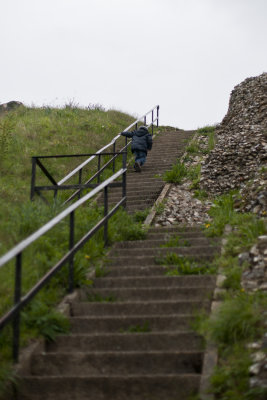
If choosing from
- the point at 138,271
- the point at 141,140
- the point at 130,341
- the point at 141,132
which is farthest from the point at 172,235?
the point at 141,132

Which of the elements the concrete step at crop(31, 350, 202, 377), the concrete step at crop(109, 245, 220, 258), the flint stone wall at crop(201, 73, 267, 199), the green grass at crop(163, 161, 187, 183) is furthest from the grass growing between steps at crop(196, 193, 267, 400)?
the green grass at crop(163, 161, 187, 183)

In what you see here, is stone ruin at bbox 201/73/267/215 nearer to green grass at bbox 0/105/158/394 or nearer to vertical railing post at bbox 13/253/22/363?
green grass at bbox 0/105/158/394

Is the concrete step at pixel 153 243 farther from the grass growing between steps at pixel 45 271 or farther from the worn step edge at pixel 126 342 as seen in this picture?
the worn step edge at pixel 126 342

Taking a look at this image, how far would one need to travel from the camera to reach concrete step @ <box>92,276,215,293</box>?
5613 mm

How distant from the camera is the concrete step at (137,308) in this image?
5051 mm

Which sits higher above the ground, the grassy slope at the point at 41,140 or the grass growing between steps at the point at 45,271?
the grassy slope at the point at 41,140

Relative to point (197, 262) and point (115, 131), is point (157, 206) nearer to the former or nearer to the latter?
point (197, 262)

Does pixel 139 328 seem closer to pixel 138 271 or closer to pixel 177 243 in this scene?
pixel 138 271

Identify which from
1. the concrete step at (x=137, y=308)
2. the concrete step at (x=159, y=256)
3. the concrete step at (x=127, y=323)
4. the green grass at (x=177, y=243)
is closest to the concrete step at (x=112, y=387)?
the concrete step at (x=127, y=323)

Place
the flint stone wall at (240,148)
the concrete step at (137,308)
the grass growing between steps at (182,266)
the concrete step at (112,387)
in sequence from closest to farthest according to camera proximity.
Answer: the concrete step at (112,387) < the concrete step at (137,308) < the grass growing between steps at (182,266) < the flint stone wall at (240,148)

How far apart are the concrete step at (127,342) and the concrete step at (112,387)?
47 centimetres

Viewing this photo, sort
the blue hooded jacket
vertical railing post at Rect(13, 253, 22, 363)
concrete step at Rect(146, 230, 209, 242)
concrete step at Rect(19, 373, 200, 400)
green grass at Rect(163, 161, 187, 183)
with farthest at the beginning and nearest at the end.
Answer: the blue hooded jacket
green grass at Rect(163, 161, 187, 183)
concrete step at Rect(146, 230, 209, 242)
vertical railing post at Rect(13, 253, 22, 363)
concrete step at Rect(19, 373, 200, 400)

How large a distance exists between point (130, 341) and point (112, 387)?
2.15 ft

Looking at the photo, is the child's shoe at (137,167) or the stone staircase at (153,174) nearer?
the stone staircase at (153,174)
